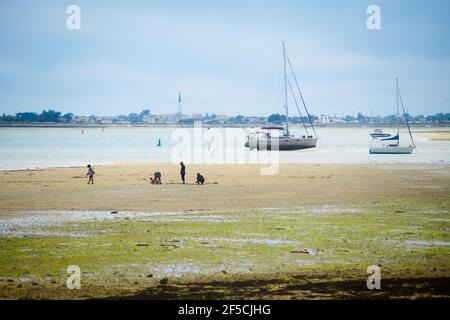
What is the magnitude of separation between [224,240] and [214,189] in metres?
16.6

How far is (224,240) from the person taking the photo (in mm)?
20609

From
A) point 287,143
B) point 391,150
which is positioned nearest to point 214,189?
point 391,150

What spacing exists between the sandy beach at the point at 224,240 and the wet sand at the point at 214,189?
12 centimetres

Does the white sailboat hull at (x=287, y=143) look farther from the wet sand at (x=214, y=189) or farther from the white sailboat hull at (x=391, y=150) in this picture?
the wet sand at (x=214, y=189)

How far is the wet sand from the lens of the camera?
30531 millimetres

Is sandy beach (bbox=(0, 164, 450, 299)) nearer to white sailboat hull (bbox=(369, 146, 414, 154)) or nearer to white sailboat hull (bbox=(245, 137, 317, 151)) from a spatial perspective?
white sailboat hull (bbox=(369, 146, 414, 154))

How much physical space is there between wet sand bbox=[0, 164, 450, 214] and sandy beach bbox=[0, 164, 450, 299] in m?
0.12

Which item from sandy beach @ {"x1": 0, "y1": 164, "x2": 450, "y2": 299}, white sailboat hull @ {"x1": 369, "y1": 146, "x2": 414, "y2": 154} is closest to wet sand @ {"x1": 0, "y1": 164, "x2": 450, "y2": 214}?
sandy beach @ {"x1": 0, "y1": 164, "x2": 450, "y2": 299}

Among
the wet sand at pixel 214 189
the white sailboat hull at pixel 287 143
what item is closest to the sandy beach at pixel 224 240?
the wet sand at pixel 214 189

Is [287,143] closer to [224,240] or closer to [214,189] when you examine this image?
[214,189]

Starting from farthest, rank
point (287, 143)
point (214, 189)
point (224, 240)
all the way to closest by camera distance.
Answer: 1. point (287, 143)
2. point (214, 189)
3. point (224, 240)

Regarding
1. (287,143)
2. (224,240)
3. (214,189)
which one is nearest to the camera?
(224,240)
